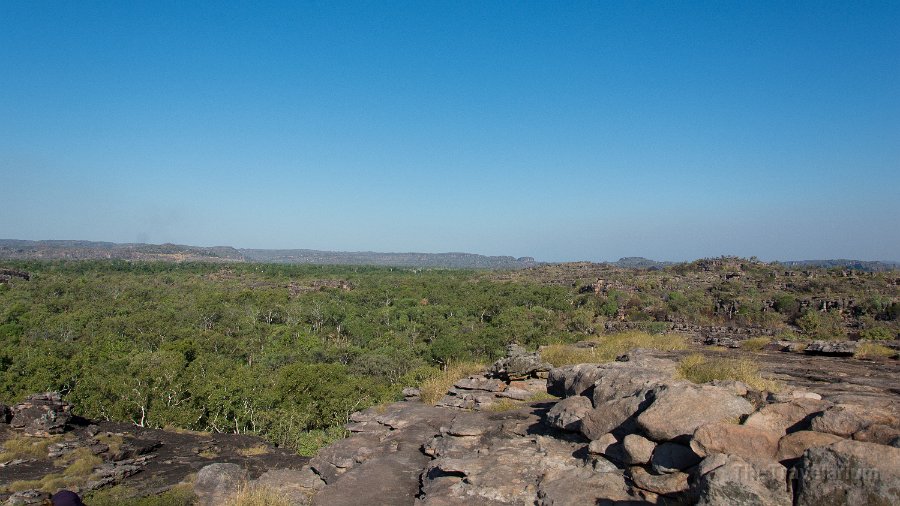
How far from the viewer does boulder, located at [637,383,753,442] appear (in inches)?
234

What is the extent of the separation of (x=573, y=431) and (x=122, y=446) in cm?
2041

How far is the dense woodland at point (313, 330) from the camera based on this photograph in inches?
1237

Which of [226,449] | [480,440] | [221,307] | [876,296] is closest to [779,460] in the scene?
[480,440]

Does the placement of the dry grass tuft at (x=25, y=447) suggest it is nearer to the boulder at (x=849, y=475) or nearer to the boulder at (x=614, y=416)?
the boulder at (x=614, y=416)

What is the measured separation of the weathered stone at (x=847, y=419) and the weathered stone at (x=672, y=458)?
4.22ft

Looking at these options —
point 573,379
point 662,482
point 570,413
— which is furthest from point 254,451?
point 662,482

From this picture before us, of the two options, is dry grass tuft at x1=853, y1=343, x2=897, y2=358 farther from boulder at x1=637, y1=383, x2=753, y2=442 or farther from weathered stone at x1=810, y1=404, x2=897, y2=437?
weathered stone at x1=810, y1=404, x2=897, y2=437

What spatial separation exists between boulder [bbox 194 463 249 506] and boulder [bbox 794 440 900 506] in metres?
10.2

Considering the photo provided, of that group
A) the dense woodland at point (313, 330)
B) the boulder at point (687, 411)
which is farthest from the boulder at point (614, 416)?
the dense woodland at point (313, 330)

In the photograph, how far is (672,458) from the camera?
18.5ft

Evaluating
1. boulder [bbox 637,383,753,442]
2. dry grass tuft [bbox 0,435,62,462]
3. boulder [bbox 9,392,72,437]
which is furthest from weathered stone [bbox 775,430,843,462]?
boulder [bbox 9,392,72,437]

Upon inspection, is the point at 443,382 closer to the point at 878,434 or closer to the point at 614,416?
the point at 614,416

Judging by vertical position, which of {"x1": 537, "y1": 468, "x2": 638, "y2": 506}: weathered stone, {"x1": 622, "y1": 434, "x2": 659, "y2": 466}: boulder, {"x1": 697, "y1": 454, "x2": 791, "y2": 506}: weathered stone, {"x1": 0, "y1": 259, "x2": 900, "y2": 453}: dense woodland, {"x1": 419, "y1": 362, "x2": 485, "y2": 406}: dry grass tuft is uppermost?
{"x1": 697, "y1": 454, "x2": 791, "y2": 506}: weathered stone

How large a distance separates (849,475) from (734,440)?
1.16 metres
